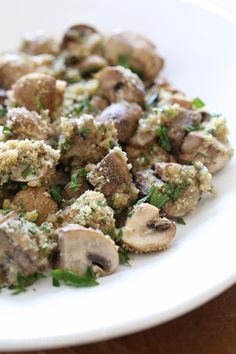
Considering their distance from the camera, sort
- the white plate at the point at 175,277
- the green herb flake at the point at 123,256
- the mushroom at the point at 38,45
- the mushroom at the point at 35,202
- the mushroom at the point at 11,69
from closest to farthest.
A: 1. the white plate at the point at 175,277
2. the green herb flake at the point at 123,256
3. the mushroom at the point at 35,202
4. the mushroom at the point at 11,69
5. the mushroom at the point at 38,45

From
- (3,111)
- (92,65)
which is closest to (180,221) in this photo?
(3,111)

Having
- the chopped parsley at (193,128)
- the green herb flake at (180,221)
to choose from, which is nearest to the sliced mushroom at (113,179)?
the green herb flake at (180,221)

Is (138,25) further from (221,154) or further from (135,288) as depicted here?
(135,288)

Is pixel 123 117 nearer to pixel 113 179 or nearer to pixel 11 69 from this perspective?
pixel 113 179

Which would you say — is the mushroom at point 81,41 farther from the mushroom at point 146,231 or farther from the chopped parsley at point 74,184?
the mushroom at point 146,231

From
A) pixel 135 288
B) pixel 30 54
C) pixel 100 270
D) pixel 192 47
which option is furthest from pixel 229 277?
pixel 30 54

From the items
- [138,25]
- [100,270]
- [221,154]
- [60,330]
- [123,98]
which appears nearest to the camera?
[60,330]
